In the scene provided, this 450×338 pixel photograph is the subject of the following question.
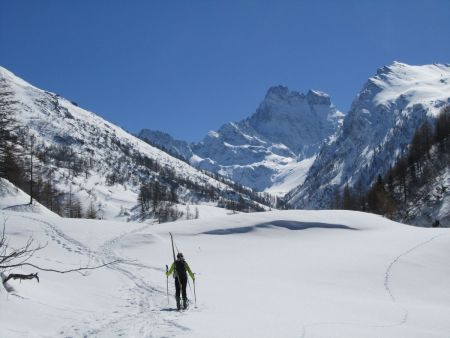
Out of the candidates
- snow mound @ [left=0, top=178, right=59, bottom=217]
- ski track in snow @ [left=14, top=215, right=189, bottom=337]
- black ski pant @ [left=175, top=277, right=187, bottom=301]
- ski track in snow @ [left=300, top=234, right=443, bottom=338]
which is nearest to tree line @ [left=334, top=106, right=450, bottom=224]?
ski track in snow @ [left=300, top=234, right=443, bottom=338]

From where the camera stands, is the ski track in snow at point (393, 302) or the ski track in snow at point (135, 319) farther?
the ski track in snow at point (393, 302)

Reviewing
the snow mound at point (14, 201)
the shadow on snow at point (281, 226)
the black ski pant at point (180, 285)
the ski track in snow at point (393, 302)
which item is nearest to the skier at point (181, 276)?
the black ski pant at point (180, 285)

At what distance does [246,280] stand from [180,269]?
31.7 feet

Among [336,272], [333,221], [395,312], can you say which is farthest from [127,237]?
[395,312]

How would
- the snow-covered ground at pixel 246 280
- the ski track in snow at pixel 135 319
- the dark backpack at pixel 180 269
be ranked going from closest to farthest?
the ski track in snow at pixel 135 319, the snow-covered ground at pixel 246 280, the dark backpack at pixel 180 269

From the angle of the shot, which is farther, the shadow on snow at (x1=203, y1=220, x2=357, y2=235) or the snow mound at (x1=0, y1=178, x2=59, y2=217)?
the snow mound at (x1=0, y1=178, x2=59, y2=217)

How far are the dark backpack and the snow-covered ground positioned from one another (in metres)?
1.36

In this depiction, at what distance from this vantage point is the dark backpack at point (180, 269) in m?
17.8

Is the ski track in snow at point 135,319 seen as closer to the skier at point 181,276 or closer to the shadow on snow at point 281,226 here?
the skier at point 181,276

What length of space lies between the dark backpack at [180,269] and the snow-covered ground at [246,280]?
1.36 m

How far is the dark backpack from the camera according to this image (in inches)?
701

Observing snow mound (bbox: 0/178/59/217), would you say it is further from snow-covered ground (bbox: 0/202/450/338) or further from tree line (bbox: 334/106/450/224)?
tree line (bbox: 334/106/450/224)

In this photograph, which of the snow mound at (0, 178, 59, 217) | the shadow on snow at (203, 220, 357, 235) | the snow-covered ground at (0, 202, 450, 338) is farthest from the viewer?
the snow mound at (0, 178, 59, 217)

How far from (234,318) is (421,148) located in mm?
133378
